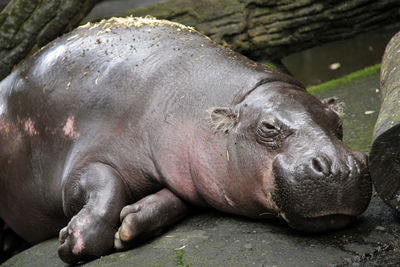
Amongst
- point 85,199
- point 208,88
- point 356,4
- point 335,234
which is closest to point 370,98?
point 356,4

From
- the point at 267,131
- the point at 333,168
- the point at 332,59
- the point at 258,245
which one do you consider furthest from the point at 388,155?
the point at 332,59

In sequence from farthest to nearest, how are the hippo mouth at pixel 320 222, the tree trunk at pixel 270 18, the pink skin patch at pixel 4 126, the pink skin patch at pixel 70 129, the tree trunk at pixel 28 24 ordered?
the tree trunk at pixel 270 18, the tree trunk at pixel 28 24, the pink skin patch at pixel 4 126, the pink skin patch at pixel 70 129, the hippo mouth at pixel 320 222

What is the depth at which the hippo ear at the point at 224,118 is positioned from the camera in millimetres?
3271

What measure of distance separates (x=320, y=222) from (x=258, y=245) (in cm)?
33

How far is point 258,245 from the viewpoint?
2.94 m

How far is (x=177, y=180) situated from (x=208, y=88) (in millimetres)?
593

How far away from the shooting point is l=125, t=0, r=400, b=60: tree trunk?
625 cm

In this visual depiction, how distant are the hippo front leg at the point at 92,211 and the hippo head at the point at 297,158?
735 millimetres

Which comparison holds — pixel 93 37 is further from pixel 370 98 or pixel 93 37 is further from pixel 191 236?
pixel 370 98

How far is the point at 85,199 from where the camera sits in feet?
11.2

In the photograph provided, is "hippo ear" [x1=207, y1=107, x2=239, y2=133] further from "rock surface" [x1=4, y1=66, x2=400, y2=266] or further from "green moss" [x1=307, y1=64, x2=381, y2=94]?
"green moss" [x1=307, y1=64, x2=381, y2=94]

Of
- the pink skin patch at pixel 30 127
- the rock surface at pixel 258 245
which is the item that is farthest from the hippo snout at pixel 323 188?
the pink skin patch at pixel 30 127

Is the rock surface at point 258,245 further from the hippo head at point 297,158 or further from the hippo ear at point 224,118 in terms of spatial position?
the hippo ear at point 224,118

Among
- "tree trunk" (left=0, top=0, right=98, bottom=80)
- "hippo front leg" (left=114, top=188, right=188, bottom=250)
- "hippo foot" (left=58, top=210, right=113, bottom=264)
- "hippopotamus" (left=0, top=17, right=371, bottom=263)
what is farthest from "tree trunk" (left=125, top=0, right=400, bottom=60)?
"hippo foot" (left=58, top=210, right=113, bottom=264)
